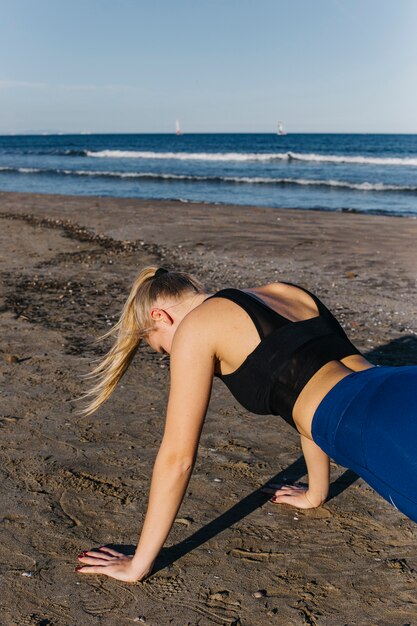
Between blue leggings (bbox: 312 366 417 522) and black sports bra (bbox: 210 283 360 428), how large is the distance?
0.16m

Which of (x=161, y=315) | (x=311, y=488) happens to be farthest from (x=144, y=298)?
(x=311, y=488)

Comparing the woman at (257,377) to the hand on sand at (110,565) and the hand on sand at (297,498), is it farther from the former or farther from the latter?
the hand on sand at (297,498)

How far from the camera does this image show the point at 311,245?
1199 centimetres

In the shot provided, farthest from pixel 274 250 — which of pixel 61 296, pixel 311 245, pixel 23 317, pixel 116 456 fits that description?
pixel 116 456

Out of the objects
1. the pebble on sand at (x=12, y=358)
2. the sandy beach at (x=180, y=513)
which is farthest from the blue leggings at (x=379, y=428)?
the pebble on sand at (x=12, y=358)

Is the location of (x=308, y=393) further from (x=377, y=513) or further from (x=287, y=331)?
(x=377, y=513)

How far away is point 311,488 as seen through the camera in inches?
144

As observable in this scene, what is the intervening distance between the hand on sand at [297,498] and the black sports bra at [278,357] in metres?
0.98

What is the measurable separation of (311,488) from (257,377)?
1143 mm

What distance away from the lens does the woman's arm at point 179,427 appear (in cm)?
276

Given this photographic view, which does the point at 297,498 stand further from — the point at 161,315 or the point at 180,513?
the point at 161,315

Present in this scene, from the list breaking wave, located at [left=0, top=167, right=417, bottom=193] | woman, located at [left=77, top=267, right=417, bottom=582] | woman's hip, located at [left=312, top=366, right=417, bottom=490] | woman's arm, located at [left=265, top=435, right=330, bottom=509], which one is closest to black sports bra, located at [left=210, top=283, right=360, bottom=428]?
woman, located at [left=77, top=267, right=417, bottom=582]

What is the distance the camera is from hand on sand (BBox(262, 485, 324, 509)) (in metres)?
3.67

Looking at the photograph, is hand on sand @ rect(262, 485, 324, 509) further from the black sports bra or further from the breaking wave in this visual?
the breaking wave
